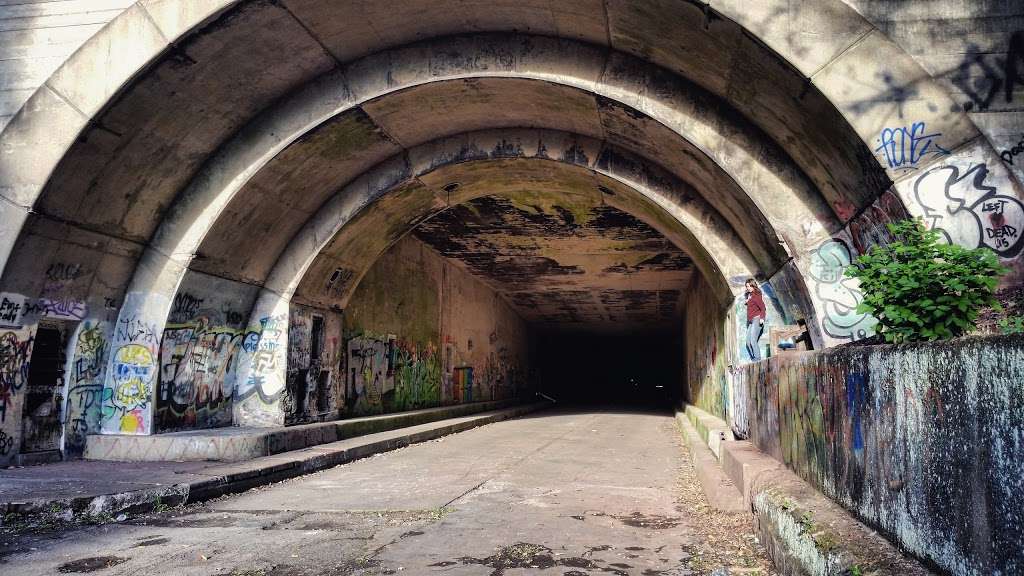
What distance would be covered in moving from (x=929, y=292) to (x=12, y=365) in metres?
9.88

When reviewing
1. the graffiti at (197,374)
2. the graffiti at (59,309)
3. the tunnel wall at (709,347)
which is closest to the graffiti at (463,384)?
the tunnel wall at (709,347)

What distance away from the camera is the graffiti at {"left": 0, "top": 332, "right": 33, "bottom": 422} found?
8781 mm

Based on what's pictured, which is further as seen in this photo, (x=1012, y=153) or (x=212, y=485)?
(x=212, y=485)

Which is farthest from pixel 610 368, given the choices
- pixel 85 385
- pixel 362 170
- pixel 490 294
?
pixel 85 385

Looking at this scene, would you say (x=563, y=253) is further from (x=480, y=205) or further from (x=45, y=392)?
(x=45, y=392)

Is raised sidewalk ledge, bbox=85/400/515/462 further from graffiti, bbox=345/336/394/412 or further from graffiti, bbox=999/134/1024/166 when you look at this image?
→ graffiti, bbox=999/134/1024/166

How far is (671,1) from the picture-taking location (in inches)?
296

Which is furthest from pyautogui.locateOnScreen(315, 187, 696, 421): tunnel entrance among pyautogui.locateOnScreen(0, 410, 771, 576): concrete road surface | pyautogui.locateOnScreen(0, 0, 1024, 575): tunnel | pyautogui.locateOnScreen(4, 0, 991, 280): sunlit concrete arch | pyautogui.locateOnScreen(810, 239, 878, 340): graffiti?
pyautogui.locateOnScreen(810, 239, 878, 340): graffiti

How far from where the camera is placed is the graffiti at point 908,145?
684 cm

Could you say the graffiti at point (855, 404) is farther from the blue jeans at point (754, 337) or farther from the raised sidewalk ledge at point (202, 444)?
the raised sidewalk ledge at point (202, 444)

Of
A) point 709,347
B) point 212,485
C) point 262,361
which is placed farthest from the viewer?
point 709,347

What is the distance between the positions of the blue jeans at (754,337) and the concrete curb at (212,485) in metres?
6.12

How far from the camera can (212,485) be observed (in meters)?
7.73

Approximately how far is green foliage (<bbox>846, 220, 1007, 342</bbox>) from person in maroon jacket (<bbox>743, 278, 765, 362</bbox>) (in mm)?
5956
